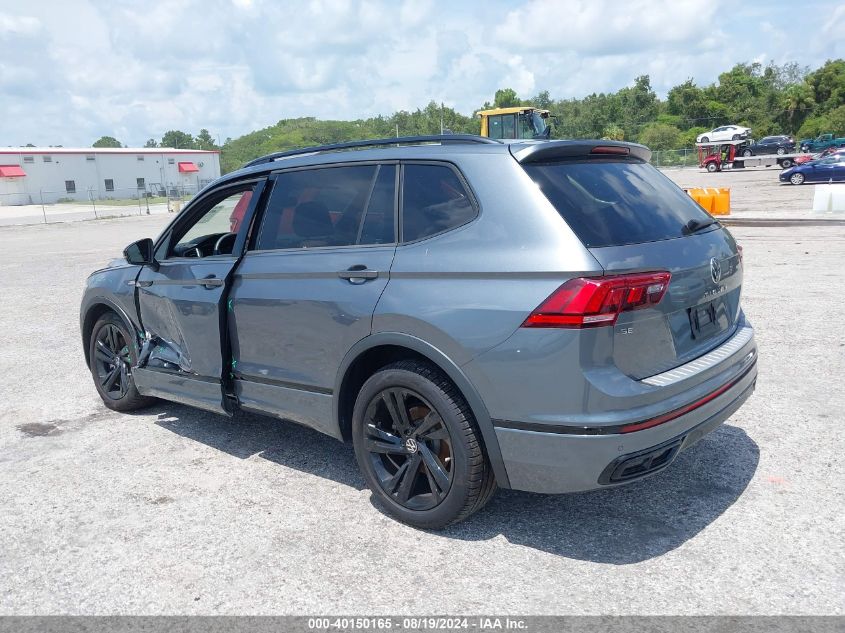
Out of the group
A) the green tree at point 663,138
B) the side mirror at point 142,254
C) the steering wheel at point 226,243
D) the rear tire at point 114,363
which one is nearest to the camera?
the side mirror at point 142,254

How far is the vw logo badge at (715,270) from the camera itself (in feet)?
11.8

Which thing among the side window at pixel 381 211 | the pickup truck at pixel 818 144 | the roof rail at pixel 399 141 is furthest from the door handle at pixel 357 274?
the pickup truck at pixel 818 144

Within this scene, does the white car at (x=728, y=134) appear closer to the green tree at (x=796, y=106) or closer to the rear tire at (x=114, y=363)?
the green tree at (x=796, y=106)

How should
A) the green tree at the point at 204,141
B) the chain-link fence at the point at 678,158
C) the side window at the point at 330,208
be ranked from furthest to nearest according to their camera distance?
the green tree at the point at 204,141
the chain-link fence at the point at 678,158
the side window at the point at 330,208

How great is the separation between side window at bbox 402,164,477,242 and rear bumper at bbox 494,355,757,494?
1.02 metres

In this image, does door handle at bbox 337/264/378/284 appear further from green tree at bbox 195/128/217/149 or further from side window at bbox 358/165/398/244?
green tree at bbox 195/128/217/149

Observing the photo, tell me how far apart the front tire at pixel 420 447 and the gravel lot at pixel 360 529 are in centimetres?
17

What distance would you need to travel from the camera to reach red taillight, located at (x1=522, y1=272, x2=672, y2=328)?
9.93 feet

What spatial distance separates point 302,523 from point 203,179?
3426 inches

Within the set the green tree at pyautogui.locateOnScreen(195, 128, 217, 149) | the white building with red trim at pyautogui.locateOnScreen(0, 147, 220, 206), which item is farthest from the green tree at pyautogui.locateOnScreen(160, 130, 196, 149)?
the white building with red trim at pyautogui.locateOnScreen(0, 147, 220, 206)

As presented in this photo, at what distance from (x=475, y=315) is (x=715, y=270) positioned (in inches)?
50.2

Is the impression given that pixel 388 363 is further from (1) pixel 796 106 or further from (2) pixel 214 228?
(1) pixel 796 106

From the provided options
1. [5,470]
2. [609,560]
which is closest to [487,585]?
[609,560]

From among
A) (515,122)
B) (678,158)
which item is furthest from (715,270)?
(678,158)
